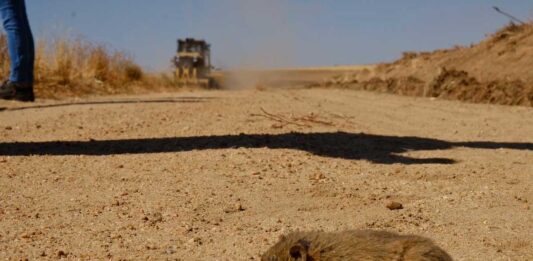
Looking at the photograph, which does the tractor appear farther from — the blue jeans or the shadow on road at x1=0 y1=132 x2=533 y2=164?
the shadow on road at x1=0 y1=132 x2=533 y2=164

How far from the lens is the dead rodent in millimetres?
3350

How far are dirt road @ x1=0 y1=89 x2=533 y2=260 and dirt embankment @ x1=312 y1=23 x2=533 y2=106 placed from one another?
5.06 meters

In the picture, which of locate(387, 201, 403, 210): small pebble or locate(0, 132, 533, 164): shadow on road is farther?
locate(0, 132, 533, 164): shadow on road

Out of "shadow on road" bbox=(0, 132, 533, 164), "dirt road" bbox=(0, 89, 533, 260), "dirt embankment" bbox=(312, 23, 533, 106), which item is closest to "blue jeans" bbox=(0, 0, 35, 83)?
"dirt road" bbox=(0, 89, 533, 260)

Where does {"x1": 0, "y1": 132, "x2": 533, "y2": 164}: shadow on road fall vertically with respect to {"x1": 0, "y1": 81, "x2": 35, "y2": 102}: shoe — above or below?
below

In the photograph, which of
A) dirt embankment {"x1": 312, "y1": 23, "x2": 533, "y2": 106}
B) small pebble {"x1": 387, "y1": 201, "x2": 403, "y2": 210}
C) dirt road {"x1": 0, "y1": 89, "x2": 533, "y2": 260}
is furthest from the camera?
dirt embankment {"x1": 312, "y1": 23, "x2": 533, "y2": 106}

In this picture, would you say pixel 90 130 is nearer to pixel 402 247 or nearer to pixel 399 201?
pixel 399 201

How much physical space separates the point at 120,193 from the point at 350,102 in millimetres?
9815

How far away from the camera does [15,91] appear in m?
11.2

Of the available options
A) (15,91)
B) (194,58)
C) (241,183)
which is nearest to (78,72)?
(15,91)

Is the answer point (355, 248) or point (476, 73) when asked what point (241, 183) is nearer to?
point (355, 248)

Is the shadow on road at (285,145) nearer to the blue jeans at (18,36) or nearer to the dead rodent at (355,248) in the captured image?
the blue jeans at (18,36)

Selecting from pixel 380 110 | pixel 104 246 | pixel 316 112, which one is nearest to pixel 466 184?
pixel 104 246

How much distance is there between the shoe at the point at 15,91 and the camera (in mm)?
10984
